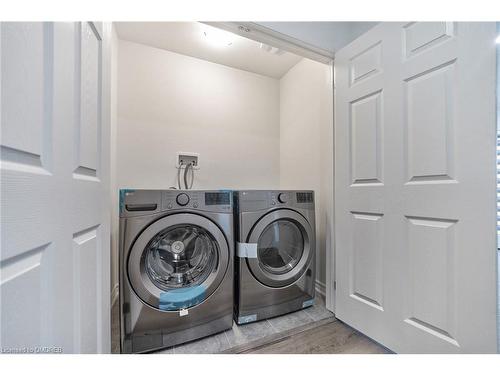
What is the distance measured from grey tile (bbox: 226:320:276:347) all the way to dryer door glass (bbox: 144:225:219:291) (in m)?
0.40

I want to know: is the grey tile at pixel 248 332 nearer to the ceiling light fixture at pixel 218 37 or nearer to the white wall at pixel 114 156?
the white wall at pixel 114 156

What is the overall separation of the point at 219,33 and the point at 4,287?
6.44 ft

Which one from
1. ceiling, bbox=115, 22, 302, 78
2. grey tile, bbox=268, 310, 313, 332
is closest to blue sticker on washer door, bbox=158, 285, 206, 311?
grey tile, bbox=268, 310, 313, 332

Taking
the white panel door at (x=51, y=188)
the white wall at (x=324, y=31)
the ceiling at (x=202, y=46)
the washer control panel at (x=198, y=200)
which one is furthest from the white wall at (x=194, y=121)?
the white panel door at (x=51, y=188)

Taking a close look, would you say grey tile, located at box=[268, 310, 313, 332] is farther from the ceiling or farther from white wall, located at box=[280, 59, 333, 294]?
the ceiling

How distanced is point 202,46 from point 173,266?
6.19ft

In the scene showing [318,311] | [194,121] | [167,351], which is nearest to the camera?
[167,351]

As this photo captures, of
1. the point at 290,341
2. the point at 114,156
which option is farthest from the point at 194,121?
the point at 290,341

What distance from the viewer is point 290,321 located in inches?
53.2

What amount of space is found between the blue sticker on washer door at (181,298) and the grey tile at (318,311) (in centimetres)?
82

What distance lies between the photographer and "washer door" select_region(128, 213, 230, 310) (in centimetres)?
104

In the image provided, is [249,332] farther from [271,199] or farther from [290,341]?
[271,199]

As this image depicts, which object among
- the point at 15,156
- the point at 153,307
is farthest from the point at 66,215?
the point at 153,307
